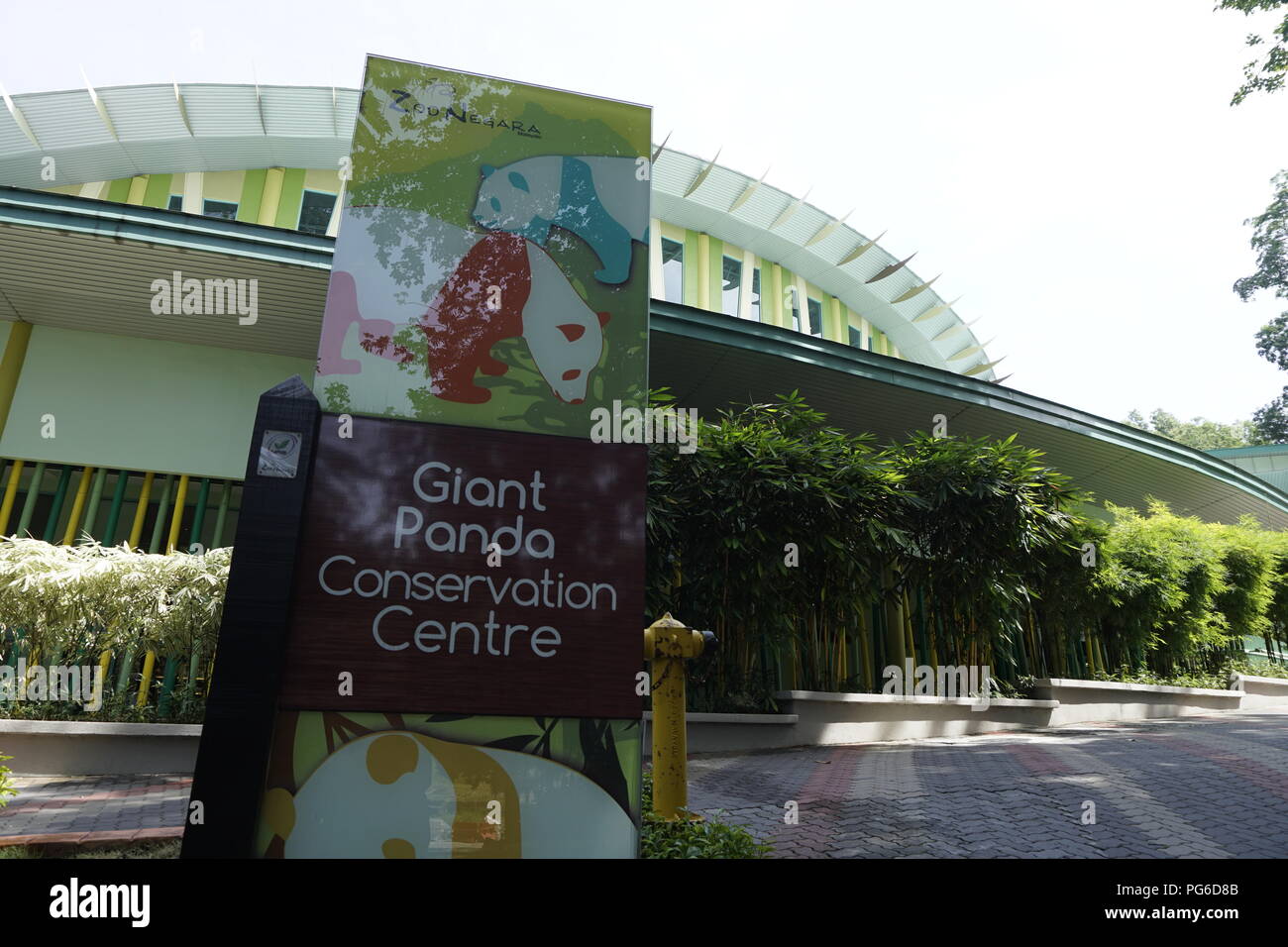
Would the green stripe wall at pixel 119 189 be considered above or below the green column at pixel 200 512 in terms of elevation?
above

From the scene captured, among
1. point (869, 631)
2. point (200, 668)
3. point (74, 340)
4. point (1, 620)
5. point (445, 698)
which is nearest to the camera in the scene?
point (445, 698)

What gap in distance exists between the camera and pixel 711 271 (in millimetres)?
17328

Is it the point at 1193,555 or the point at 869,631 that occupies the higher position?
the point at 1193,555

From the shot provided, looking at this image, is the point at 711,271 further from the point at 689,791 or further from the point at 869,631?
the point at 689,791


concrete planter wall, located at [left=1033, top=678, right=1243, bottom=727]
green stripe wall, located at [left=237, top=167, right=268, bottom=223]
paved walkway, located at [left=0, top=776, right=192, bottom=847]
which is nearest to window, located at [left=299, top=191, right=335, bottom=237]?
green stripe wall, located at [left=237, top=167, right=268, bottom=223]

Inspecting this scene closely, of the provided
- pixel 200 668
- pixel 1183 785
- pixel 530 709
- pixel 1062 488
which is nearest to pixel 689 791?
pixel 530 709

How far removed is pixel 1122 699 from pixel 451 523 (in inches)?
496

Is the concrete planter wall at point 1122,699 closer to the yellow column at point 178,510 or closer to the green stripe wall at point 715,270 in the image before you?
the green stripe wall at point 715,270

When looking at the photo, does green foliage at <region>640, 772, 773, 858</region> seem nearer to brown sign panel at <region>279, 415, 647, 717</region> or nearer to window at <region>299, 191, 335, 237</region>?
brown sign panel at <region>279, 415, 647, 717</region>

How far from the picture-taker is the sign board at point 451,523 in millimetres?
2641

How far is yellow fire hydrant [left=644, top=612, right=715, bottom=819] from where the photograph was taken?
13.0 ft

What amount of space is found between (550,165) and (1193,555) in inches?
549

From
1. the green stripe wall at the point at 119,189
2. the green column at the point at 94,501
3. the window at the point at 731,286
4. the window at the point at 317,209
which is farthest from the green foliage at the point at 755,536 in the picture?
the green stripe wall at the point at 119,189

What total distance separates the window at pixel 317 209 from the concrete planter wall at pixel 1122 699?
14902 mm
